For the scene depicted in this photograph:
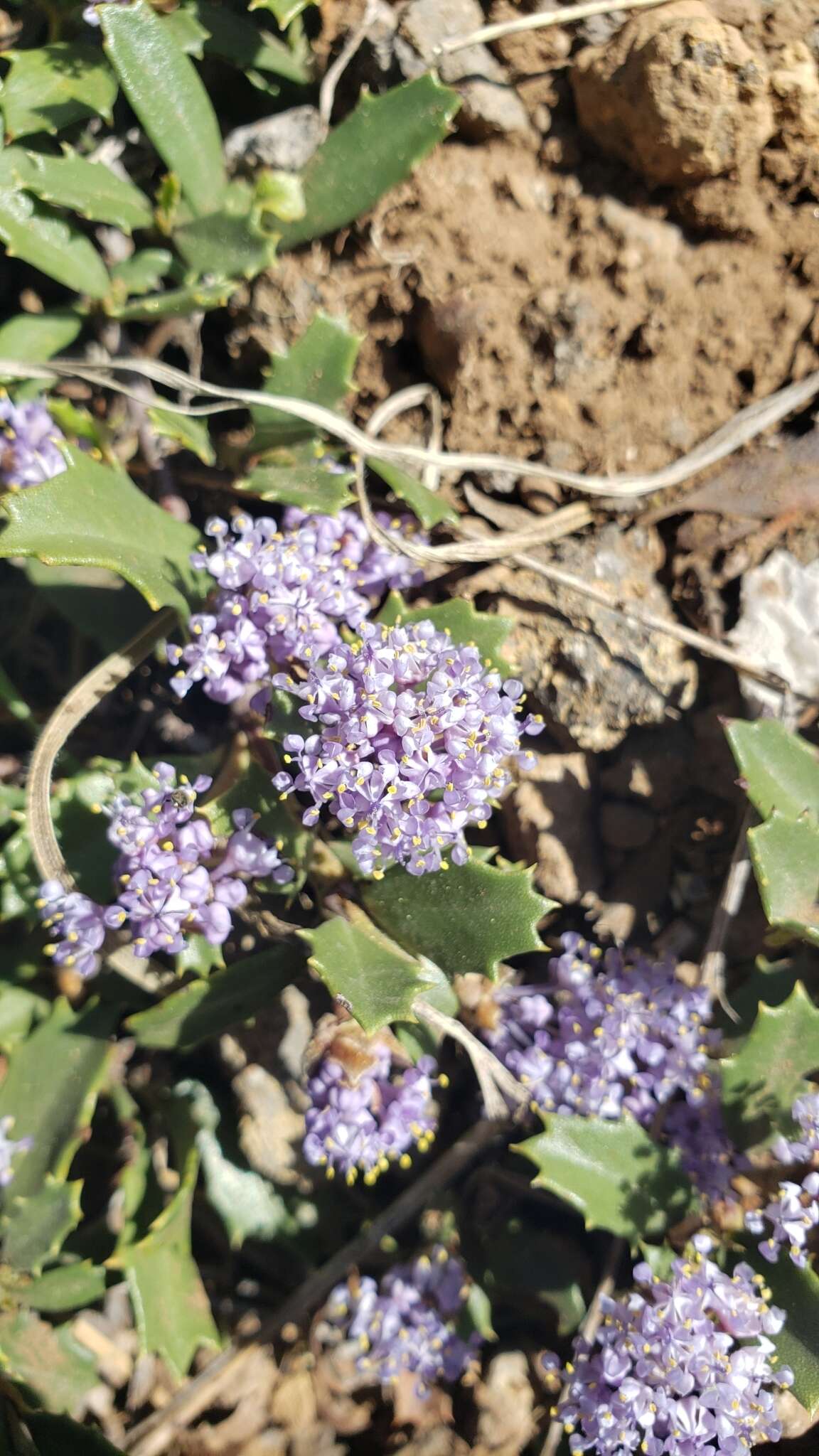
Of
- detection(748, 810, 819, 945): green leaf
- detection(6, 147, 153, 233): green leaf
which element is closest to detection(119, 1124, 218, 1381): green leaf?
detection(748, 810, 819, 945): green leaf

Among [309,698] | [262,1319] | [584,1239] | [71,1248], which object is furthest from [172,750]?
[584,1239]

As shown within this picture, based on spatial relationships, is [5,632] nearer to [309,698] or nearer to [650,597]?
[309,698]

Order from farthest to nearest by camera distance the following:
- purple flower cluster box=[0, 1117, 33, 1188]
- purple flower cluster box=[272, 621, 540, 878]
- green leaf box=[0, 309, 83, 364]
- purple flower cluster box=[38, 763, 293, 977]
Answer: green leaf box=[0, 309, 83, 364]
purple flower cluster box=[0, 1117, 33, 1188]
purple flower cluster box=[38, 763, 293, 977]
purple flower cluster box=[272, 621, 540, 878]

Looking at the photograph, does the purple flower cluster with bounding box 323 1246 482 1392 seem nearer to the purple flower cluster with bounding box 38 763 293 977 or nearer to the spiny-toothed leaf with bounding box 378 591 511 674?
the purple flower cluster with bounding box 38 763 293 977

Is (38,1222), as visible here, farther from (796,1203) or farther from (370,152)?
(370,152)

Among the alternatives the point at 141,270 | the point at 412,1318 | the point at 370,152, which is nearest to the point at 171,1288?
the point at 412,1318
